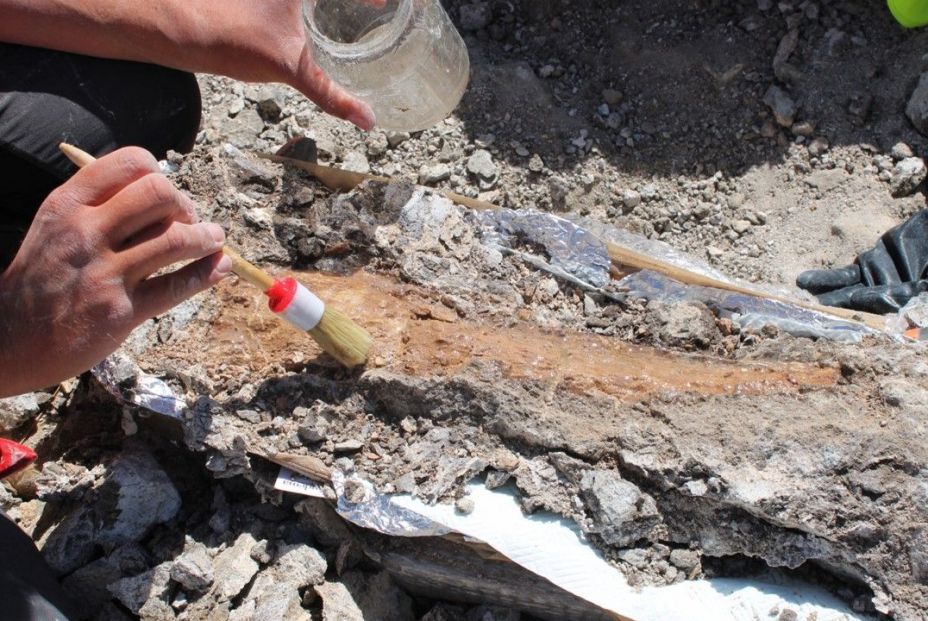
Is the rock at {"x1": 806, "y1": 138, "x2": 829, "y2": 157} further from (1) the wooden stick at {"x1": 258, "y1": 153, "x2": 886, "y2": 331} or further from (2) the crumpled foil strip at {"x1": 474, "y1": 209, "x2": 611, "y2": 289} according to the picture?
(2) the crumpled foil strip at {"x1": 474, "y1": 209, "x2": 611, "y2": 289}

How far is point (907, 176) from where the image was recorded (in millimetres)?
2656

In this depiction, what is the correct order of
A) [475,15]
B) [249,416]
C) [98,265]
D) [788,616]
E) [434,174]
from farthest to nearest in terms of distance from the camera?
[475,15] < [434,174] < [249,416] < [788,616] < [98,265]

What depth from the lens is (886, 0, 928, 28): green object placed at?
268 centimetres

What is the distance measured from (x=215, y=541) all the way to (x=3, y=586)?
1.47 feet

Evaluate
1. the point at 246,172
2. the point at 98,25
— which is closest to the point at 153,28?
the point at 98,25

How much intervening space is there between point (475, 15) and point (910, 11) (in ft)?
4.86

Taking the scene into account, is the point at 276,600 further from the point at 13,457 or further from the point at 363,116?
the point at 363,116

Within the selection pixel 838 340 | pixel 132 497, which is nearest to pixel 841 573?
pixel 838 340

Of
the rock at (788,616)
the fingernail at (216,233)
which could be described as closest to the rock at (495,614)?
the rock at (788,616)

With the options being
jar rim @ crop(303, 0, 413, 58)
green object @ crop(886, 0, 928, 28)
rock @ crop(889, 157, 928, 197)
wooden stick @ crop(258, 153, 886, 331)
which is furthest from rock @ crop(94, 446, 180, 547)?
green object @ crop(886, 0, 928, 28)

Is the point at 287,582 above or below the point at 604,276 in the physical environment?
below

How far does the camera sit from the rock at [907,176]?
2.65 metres

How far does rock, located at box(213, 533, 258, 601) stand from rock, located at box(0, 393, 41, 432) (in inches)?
29.2

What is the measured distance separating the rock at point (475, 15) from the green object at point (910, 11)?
1.38m
